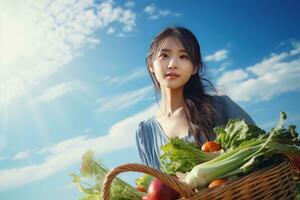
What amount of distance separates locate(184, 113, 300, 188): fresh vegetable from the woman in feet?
4.90

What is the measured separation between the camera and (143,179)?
3146 millimetres

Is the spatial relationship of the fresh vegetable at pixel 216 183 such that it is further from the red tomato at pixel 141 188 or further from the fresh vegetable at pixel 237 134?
the red tomato at pixel 141 188

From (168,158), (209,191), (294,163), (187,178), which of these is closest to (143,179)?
(168,158)

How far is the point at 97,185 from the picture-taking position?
3.17 meters

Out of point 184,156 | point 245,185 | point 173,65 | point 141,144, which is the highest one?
point 173,65

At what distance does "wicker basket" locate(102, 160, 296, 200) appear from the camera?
7.94 feet

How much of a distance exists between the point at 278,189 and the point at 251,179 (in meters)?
0.26

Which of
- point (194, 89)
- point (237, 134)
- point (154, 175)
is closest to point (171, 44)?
point (194, 89)

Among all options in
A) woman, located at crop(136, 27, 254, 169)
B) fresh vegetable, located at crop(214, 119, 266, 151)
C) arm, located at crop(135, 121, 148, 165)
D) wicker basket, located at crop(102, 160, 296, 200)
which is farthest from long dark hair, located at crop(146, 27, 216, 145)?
wicker basket, located at crop(102, 160, 296, 200)

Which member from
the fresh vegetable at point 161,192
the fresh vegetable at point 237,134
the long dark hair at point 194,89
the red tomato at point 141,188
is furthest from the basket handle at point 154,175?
the long dark hair at point 194,89

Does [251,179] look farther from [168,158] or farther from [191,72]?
[191,72]

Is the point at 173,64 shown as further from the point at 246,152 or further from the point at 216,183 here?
the point at 216,183

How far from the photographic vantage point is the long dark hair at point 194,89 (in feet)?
15.3

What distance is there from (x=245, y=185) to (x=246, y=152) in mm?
314
